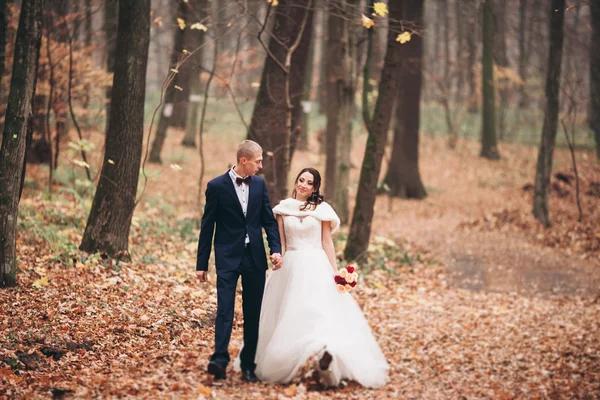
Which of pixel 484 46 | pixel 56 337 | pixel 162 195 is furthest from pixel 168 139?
pixel 56 337

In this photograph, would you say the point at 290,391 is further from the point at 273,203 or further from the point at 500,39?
the point at 500,39

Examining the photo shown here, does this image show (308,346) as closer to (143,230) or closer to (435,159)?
(143,230)

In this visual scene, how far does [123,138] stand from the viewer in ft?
28.7

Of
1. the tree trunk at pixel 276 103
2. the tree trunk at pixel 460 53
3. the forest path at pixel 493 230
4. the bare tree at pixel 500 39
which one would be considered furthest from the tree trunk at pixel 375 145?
the tree trunk at pixel 460 53

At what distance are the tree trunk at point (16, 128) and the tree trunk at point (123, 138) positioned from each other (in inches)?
60.2

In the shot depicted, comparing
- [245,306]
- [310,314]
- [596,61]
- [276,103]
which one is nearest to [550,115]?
[596,61]

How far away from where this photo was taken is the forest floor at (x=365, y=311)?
5.81 m

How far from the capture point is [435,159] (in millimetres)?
29938

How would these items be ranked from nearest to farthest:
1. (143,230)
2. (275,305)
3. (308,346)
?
(308,346) < (275,305) < (143,230)

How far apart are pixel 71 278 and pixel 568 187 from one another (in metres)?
19.0

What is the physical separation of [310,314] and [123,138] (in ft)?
14.2

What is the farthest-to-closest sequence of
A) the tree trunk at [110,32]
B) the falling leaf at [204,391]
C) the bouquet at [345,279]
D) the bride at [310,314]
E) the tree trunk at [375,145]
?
the tree trunk at [110,32], the tree trunk at [375,145], the bouquet at [345,279], the bride at [310,314], the falling leaf at [204,391]

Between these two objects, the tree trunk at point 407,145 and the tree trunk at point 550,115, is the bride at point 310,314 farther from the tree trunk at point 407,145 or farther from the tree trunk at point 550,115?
the tree trunk at point 407,145

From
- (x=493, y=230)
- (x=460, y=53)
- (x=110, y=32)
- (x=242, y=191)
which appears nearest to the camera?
(x=242, y=191)
